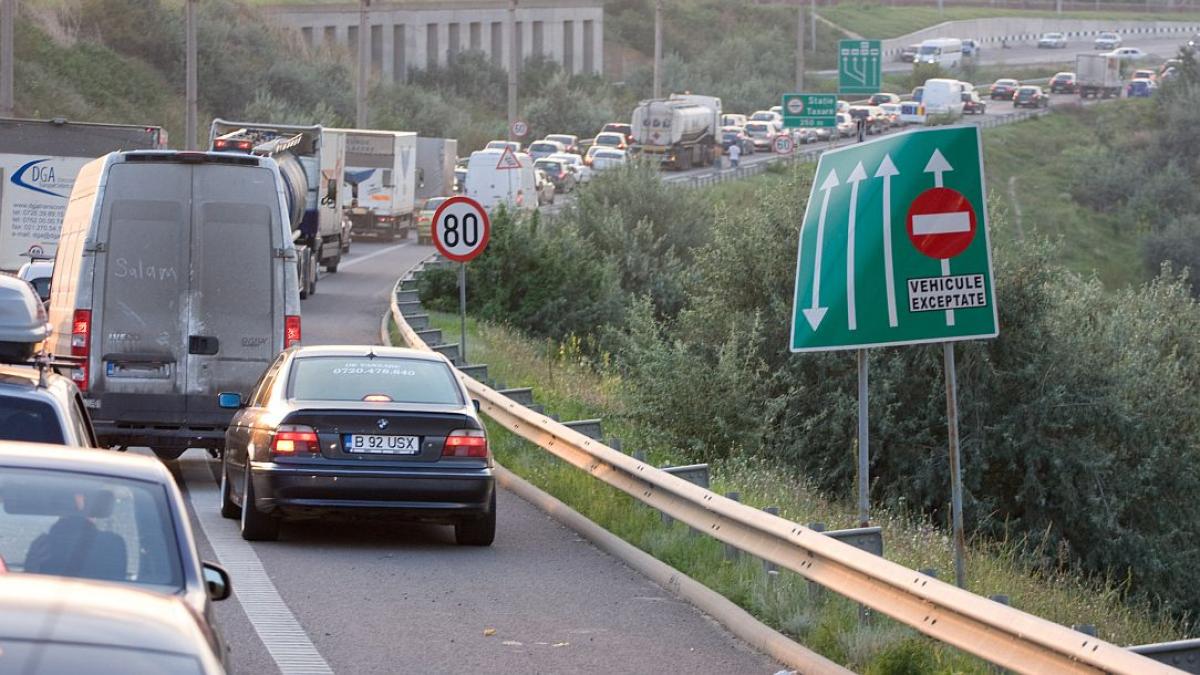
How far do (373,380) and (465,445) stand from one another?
88 cm

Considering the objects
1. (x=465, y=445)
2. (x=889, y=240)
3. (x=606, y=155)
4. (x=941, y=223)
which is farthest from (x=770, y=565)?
(x=606, y=155)

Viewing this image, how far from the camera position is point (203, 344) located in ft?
51.5

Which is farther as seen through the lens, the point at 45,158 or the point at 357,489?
the point at 45,158

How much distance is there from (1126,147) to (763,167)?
30.0m

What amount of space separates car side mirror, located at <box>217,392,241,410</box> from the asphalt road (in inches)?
52.2

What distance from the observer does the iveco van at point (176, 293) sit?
50.7 feet

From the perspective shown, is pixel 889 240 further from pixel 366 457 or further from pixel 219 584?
pixel 366 457

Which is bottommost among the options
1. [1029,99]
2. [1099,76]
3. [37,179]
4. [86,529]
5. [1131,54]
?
[86,529]

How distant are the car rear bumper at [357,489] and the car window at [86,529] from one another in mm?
6277

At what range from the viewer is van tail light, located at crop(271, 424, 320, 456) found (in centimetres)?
1209

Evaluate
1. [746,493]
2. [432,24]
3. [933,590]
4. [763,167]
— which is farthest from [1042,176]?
[933,590]

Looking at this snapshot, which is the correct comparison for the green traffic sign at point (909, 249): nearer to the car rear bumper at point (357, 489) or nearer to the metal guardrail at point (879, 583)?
the metal guardrail at point (879, 583)

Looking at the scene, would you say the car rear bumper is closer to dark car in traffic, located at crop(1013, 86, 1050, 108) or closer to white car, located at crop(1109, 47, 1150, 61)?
Result: dark car in traffic, located at crop(1013, 86, 1050, 108)

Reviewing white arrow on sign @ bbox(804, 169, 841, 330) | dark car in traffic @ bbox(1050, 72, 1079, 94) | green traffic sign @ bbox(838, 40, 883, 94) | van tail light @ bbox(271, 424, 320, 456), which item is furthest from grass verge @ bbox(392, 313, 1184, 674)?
dark car in traffic @ bbox(1050, 72, 1079, 94)
